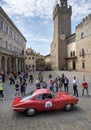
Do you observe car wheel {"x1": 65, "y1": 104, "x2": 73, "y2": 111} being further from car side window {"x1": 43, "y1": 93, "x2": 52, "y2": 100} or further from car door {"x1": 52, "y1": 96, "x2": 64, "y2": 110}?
car side window {"x1": 43, "y1": 93, "x2": 52, "y2": 100}

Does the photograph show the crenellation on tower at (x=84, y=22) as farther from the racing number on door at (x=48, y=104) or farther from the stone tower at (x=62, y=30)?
the racing number on door at (x=48, y=104)

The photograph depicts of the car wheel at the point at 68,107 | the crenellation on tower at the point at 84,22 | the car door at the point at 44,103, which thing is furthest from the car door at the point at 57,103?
the crenellation on tower at the point at 84,22

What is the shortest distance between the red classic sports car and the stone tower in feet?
149

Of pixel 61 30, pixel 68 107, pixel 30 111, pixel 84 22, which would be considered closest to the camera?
pixel 30 111

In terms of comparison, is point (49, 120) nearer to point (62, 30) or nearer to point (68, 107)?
point (68, 107)

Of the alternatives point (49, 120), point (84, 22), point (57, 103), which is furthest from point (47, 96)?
point (84, 22)

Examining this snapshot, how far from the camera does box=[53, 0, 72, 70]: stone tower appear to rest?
54500 mm

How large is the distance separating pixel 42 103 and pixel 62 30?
49.6 meters

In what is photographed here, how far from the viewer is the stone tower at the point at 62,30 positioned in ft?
179

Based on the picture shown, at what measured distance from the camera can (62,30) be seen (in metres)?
55.1

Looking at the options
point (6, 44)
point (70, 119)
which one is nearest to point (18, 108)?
point (70, 119)

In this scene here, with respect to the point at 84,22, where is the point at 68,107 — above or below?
below

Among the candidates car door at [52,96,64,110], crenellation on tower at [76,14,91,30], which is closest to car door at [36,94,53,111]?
car door at [52,96,64,110]

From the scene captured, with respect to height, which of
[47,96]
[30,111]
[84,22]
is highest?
[84,22]
